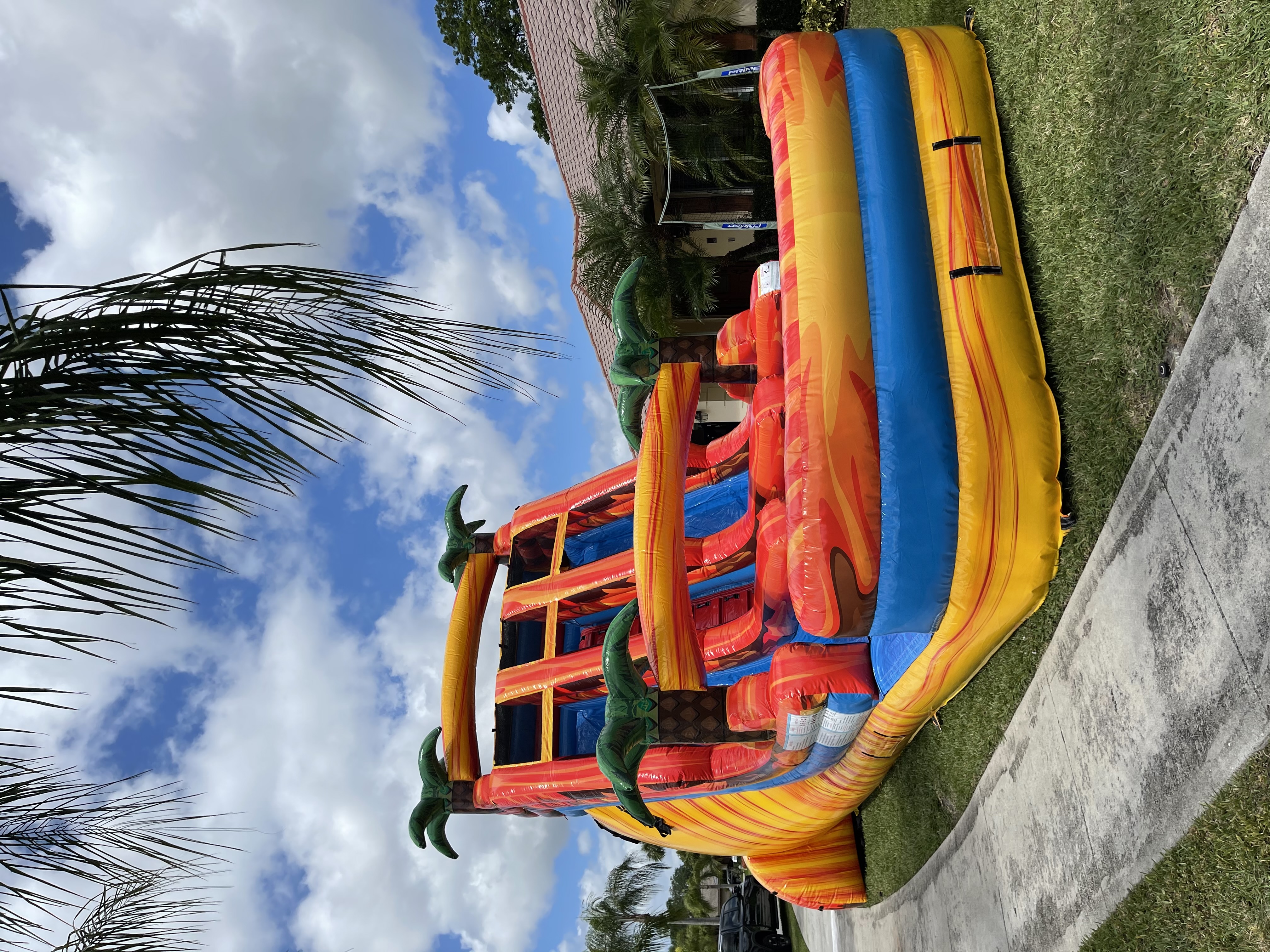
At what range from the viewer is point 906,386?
3809mm

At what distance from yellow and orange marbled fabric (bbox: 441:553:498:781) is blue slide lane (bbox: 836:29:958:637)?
4120 mm

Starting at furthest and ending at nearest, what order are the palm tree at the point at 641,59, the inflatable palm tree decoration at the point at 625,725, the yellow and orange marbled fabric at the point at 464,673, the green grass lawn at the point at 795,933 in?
1. the green grass lawn at the point at 795,933
2. the palm tree at the point at 641,59
3. the yellow and orange marbled fabric at the point at 464,673
4. the inflatable palm tree decoration at the point at 625,725

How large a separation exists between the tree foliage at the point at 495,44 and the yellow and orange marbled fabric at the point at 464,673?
658 inches

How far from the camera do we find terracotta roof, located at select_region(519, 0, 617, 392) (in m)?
13.0

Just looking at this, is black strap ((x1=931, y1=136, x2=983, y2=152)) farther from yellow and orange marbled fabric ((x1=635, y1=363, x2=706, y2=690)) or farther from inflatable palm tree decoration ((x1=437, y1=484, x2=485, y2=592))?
inflatable palm tree decoration ((x1=437, y1=484, x2=485, y2=592))

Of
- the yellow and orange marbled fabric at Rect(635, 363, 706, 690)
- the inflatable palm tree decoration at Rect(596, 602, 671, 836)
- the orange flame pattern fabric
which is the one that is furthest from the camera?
the orange flame pattern fabric

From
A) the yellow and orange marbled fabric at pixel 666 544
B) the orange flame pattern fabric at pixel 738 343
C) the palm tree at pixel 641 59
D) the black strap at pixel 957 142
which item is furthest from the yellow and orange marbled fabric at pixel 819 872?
the palm tree at pixel 641 59

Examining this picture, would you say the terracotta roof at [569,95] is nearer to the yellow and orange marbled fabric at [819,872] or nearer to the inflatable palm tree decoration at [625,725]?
the yellow and orange marbled fabric at [819,872]

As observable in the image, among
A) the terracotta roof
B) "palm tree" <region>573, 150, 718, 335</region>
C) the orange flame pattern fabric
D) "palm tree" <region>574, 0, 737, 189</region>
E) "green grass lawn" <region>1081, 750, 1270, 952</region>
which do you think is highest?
the terracotta roof

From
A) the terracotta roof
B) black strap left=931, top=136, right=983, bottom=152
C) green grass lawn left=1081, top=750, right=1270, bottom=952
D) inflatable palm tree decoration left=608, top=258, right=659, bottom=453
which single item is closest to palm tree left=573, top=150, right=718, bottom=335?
the terracotta roof

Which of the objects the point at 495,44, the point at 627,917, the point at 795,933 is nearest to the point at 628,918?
the point at 627,917

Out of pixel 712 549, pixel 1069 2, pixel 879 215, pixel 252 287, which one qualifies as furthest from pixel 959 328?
pixel 252 287

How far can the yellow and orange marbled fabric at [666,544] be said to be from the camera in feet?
15.0

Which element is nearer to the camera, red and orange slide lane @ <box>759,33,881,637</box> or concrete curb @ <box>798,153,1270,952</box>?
concrete curb @ <box>798,153,1270,952</box>
